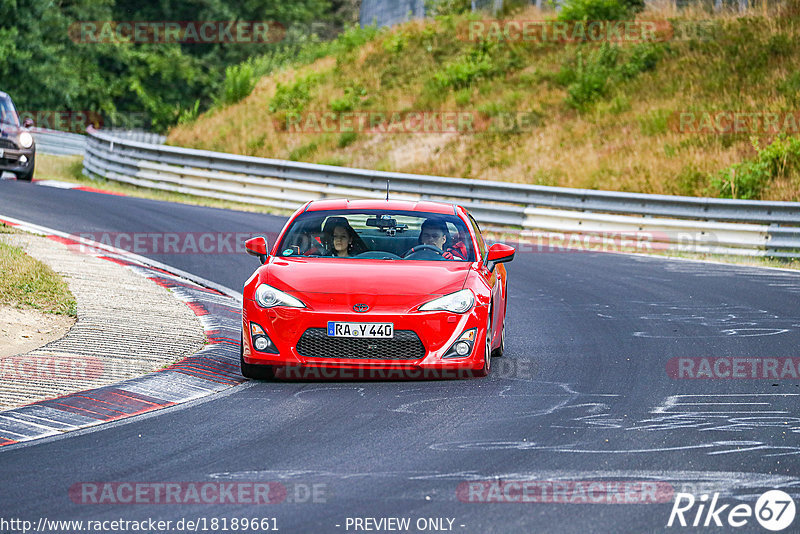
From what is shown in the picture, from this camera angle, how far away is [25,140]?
24000 mm

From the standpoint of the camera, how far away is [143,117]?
5288cm

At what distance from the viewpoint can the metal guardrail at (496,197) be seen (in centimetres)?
1956

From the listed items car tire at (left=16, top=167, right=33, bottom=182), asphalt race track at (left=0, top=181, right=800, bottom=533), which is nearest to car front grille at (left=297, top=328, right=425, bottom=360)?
asphalt race track at (left=0, top=181, right=800, bottom=533)

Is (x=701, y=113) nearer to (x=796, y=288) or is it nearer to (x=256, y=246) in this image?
(x=796, y=288)

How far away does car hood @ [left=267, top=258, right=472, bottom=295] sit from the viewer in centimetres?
878

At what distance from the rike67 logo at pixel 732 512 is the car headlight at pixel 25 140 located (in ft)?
67.4

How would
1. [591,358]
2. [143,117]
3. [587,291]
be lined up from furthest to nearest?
[143,117] < [587,291] < [591,358]

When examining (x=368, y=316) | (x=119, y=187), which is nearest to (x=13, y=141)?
(x=119, y=187)

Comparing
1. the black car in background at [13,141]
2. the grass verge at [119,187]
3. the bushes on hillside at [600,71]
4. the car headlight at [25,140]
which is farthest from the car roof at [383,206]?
the bushes on hillside at [600,71]

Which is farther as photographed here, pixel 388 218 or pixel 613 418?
pixel 388 218

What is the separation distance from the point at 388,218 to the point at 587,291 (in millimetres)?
5017

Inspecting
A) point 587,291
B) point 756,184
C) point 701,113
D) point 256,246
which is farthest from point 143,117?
point 256,246

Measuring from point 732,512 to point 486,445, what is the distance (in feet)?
5.71

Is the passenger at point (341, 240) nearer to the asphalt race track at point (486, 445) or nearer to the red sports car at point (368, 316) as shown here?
the red sports car at point (368, 316)
